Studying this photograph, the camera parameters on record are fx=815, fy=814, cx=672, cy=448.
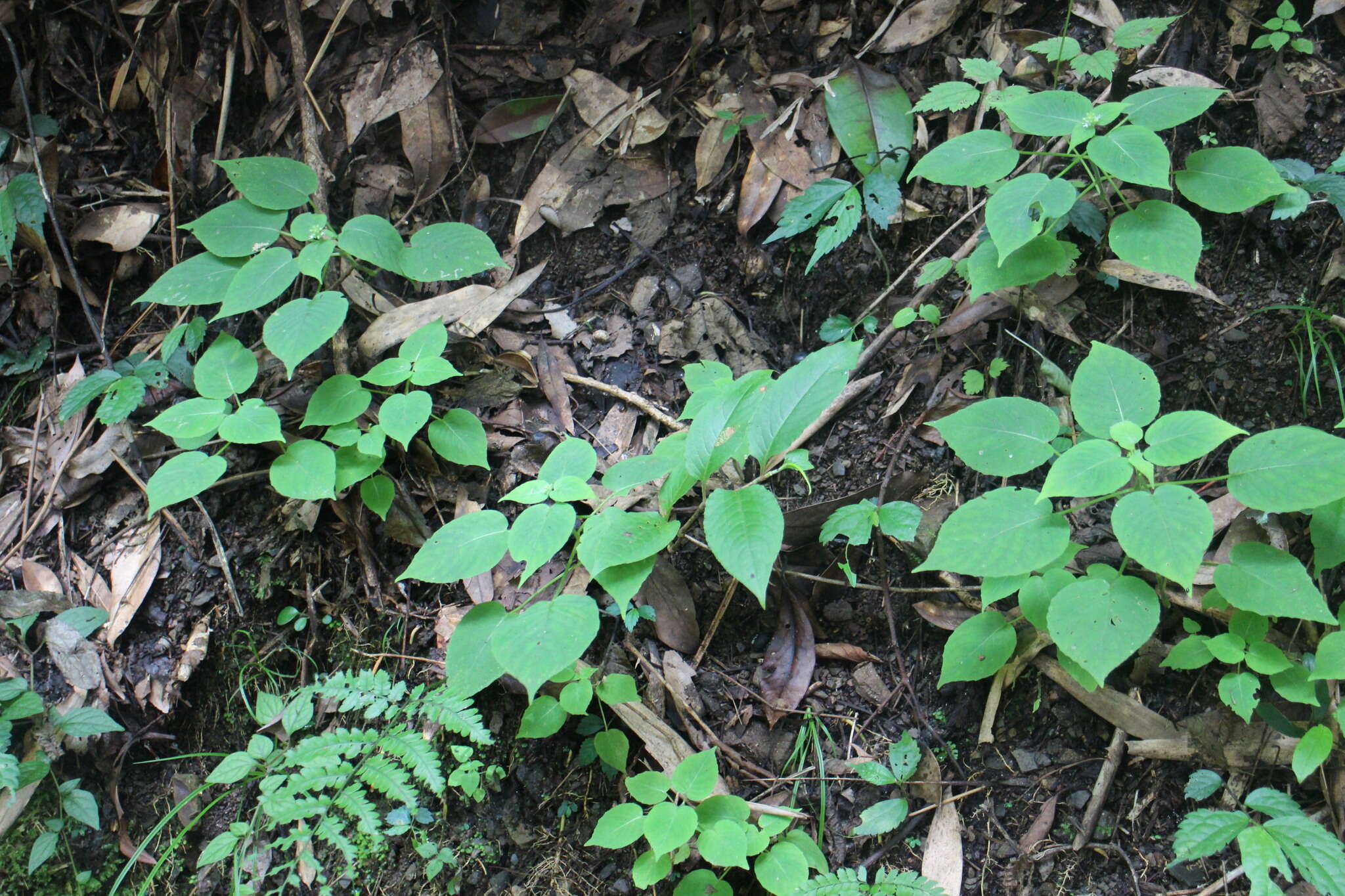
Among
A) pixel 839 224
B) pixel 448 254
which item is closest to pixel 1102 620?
pixel 839 224

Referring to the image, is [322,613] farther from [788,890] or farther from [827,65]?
[827,65]

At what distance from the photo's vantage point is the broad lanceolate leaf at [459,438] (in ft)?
7.60

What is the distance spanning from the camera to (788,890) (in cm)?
178

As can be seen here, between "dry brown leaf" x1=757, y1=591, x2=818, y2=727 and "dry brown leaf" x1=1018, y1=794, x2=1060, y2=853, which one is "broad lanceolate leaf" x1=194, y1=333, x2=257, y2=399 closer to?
"dry brown leaf" x1=757, y1=591, x2=818, y2=727

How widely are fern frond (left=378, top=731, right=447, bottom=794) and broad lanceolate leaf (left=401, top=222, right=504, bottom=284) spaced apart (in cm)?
127

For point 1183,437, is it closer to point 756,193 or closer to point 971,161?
point 971,161

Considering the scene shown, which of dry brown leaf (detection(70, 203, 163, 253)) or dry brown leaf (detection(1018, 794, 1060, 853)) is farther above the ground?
dry brown leaf (detection(70, 203, 163, 253))

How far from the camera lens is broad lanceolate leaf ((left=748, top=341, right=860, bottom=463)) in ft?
5.94

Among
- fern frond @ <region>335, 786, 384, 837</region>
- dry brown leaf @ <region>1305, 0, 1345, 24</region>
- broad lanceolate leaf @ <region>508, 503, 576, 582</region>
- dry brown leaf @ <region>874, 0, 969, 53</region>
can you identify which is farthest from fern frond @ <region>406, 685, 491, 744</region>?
dry brown leaf @ <region>1305, 0, 1345, 24</region>

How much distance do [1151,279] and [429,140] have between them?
2.30m

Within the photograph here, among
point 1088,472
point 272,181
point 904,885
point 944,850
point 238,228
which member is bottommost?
point 944,850

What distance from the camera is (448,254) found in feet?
8.00

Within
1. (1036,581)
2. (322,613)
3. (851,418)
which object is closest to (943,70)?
(851,418)

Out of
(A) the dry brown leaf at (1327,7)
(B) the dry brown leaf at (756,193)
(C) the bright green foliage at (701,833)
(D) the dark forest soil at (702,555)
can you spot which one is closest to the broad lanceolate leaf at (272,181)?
(D) the dark forest soil at (702,555)
